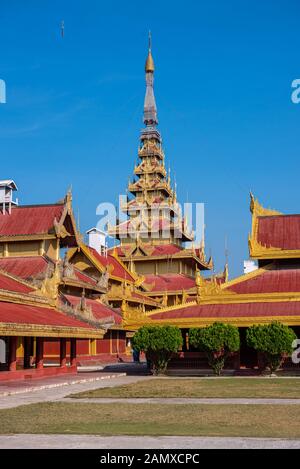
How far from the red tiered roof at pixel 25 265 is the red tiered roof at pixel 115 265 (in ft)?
42.8

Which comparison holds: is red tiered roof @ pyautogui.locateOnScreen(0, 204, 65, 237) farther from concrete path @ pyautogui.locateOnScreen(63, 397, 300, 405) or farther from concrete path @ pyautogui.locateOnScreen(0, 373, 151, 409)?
concrete path @ pyautogui.locateOnScreen(63, 397, 300, 405)

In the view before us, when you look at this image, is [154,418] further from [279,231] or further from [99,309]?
[99,309]

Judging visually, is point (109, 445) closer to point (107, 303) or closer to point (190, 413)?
point (190, 413)

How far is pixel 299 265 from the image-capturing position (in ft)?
113

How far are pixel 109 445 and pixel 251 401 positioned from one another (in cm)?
813

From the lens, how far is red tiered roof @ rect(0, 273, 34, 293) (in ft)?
93.6

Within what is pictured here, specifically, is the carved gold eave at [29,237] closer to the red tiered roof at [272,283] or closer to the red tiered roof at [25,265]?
the red tiered roof at [25,265]

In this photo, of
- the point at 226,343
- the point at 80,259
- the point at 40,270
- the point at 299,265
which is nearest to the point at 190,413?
the point at 226,343

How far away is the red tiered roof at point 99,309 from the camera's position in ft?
140

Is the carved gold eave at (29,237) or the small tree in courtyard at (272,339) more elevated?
the carved gold eave at (29,237)

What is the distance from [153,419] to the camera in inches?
525

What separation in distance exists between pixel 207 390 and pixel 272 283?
13.1 m

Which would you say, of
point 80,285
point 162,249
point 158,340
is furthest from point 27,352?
point 162,249

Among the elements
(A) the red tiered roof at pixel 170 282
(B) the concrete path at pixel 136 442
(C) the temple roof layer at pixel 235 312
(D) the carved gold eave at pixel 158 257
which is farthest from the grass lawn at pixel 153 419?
(D) the carved gold eave at pixel 158 257
